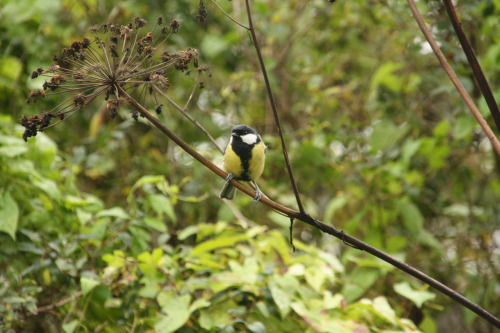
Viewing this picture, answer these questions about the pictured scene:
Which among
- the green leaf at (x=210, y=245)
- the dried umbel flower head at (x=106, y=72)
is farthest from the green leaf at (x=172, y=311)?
the dried umbel flower head at (x=106, y=72)

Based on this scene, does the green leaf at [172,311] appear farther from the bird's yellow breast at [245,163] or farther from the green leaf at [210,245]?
the bird's yellow breast at [245,163]

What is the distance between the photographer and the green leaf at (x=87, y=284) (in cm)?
200

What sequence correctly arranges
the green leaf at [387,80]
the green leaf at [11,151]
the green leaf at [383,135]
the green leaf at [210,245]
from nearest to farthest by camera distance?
1. the green leaf at [11,151]
2. the green leaf at [210,245]
3. the green leaf at [383,135]
4. the green leaf at [387,80]

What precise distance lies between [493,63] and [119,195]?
8.37 feet

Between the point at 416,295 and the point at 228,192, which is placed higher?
the point at 228,192

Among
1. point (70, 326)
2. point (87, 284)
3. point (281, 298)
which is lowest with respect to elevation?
point (70, 326)

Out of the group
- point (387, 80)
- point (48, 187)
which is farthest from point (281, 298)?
point (387, 80)

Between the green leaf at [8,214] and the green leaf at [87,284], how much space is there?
0.31m

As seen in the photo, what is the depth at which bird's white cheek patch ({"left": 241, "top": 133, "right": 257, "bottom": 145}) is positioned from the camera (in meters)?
2.35

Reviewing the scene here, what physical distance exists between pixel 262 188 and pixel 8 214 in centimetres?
188

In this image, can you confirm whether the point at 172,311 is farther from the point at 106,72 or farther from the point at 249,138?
the point at 106,72

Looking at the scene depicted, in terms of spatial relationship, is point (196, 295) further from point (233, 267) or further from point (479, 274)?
point (479, 274)

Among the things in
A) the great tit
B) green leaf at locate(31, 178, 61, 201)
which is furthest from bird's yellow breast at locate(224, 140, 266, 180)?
green leaf at locate(31, 178, 61, 201)

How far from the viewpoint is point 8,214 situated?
208 cm
